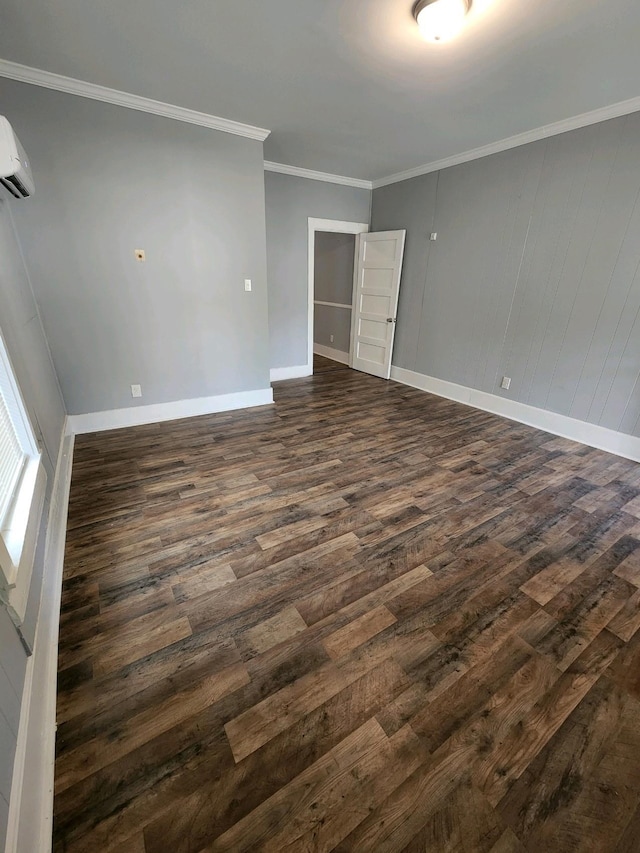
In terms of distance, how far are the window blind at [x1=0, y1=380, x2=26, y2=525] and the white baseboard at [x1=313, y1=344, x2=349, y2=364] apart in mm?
4975

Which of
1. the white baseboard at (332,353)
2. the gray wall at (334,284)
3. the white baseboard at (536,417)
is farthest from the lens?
the white baseboard at (332,353)

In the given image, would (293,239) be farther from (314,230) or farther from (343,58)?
(343,58)

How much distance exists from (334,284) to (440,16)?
14.4ft

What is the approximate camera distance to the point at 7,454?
160cm

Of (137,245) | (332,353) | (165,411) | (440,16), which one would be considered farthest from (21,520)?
(332,353)

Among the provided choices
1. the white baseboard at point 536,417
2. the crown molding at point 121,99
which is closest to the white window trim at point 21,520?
the crown molding at point 121,99

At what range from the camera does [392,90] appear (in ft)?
8.41

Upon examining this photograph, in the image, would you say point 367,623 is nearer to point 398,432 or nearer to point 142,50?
point 398,432

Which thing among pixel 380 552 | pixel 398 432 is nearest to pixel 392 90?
pixel 398 432

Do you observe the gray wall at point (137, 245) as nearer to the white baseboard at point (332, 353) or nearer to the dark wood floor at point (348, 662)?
the dark wood floor at point (348, 662)

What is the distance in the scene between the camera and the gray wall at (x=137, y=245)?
273 centimetres

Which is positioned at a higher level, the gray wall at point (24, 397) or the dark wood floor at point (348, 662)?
the gray wall at point (24, 397)

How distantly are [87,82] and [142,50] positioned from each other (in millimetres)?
736

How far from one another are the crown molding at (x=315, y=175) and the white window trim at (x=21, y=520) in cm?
393
